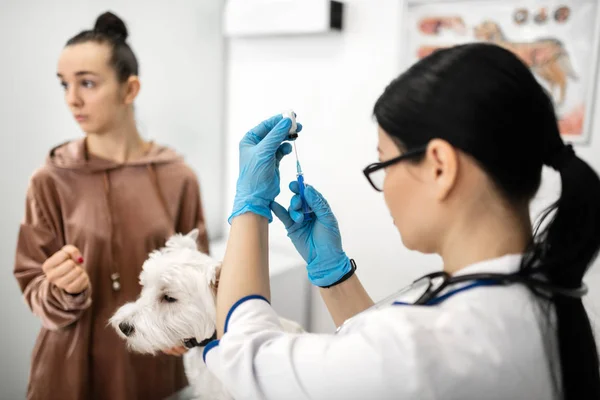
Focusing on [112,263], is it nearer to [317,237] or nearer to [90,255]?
[90,255]

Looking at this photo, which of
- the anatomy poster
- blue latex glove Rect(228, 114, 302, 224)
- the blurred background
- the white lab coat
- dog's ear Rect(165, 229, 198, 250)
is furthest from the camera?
the anatomy poster

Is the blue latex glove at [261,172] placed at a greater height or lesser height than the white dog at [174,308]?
greater

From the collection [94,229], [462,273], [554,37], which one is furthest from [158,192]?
[554,37]

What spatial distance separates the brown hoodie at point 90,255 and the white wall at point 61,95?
29 cm

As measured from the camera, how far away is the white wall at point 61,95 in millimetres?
1412

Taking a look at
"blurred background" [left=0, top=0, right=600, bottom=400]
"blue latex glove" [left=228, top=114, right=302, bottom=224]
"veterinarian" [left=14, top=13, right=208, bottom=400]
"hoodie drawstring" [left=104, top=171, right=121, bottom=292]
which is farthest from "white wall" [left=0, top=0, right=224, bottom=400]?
"blue latex glove" [left=228, top=114, right=302, bottom=224]

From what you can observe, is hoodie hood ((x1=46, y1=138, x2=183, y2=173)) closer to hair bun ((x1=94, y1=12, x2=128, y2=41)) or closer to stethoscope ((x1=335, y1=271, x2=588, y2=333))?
hair bun ((x1=94, y1=12, x2=128, y2=41))

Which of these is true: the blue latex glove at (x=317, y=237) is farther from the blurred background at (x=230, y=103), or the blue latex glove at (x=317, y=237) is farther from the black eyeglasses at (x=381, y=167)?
the black eyeglasses at (x=381, y=167)

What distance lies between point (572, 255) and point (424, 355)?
0.92 ft

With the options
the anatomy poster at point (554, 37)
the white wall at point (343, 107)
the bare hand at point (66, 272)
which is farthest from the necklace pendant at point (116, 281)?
the anatomy poster at point (554, 37)

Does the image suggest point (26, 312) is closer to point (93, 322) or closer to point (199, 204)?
point (93, 322)

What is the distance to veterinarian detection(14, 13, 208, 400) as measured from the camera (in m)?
1.12

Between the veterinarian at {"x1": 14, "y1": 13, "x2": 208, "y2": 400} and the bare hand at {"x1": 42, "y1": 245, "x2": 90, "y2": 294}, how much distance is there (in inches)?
1.0

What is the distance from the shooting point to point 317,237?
38.0 inches
